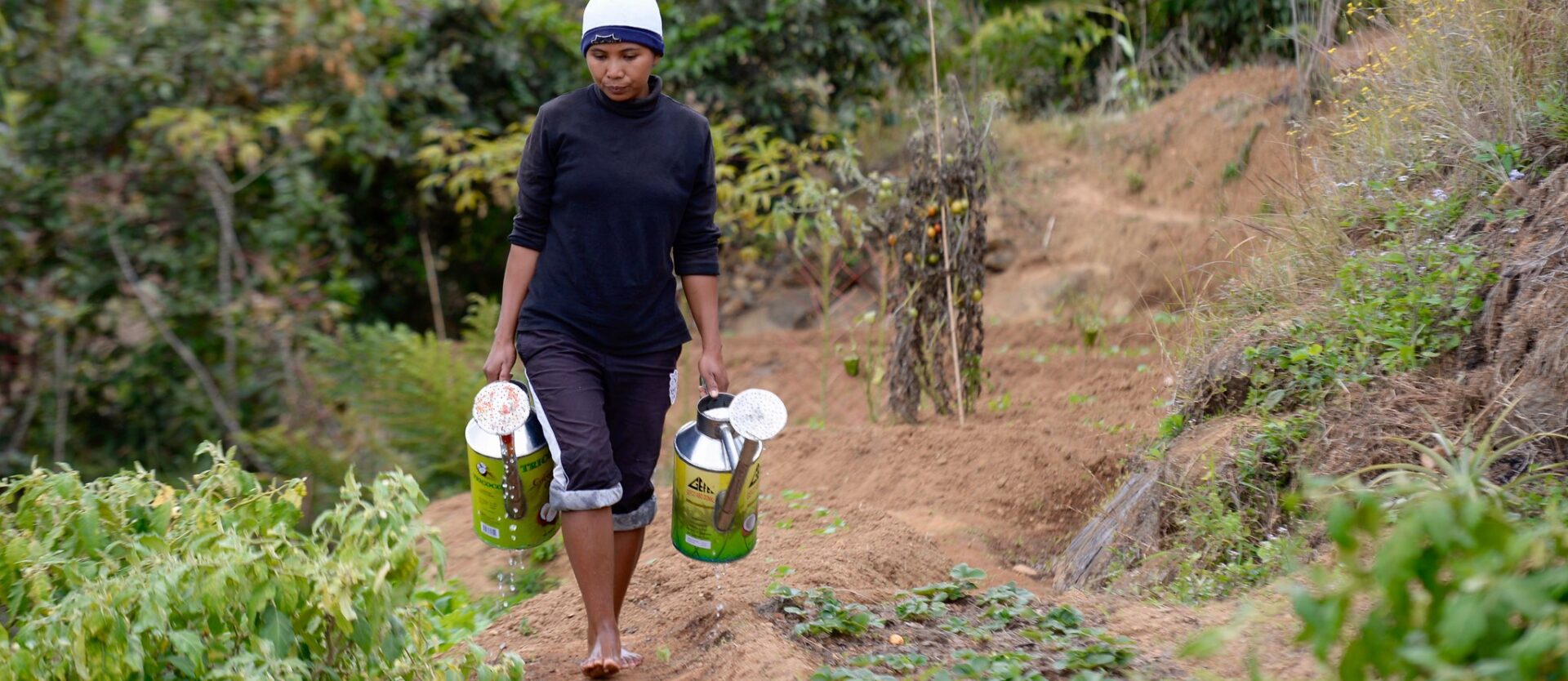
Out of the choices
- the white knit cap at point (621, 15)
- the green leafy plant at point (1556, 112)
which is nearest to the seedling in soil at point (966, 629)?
the white knit cap at point (621, 15)

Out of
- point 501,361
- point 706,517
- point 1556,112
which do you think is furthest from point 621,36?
point 1556,112

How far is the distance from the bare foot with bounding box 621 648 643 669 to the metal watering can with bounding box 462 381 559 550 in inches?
15.8

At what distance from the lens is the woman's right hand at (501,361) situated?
3559 millimetres

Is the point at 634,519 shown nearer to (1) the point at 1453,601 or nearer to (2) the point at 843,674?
(2) the point at 843,674

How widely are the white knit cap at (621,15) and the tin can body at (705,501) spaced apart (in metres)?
1.10

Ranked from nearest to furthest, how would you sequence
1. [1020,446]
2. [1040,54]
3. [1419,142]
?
[1419,142] → [1020,446] → [1040,54]

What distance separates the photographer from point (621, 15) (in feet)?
11.2

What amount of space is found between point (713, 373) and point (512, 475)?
62 centimetres

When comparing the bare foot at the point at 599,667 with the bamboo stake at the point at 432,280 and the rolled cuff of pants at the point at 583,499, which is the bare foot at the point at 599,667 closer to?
the rolled cuff of pants at the point at 583,499

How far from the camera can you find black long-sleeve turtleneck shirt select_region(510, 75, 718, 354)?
3498 millimetres

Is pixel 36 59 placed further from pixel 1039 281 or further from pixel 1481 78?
pixel 1481 78

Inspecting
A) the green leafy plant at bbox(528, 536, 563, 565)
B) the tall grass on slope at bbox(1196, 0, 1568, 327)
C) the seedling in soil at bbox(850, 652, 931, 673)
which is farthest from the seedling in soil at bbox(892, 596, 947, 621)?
the green leafy plant at bbox(528, 536, 563, 565)

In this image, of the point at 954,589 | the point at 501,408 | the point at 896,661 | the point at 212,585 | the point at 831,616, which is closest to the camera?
the point at 212,585

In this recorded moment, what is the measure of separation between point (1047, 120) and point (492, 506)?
329 inches
